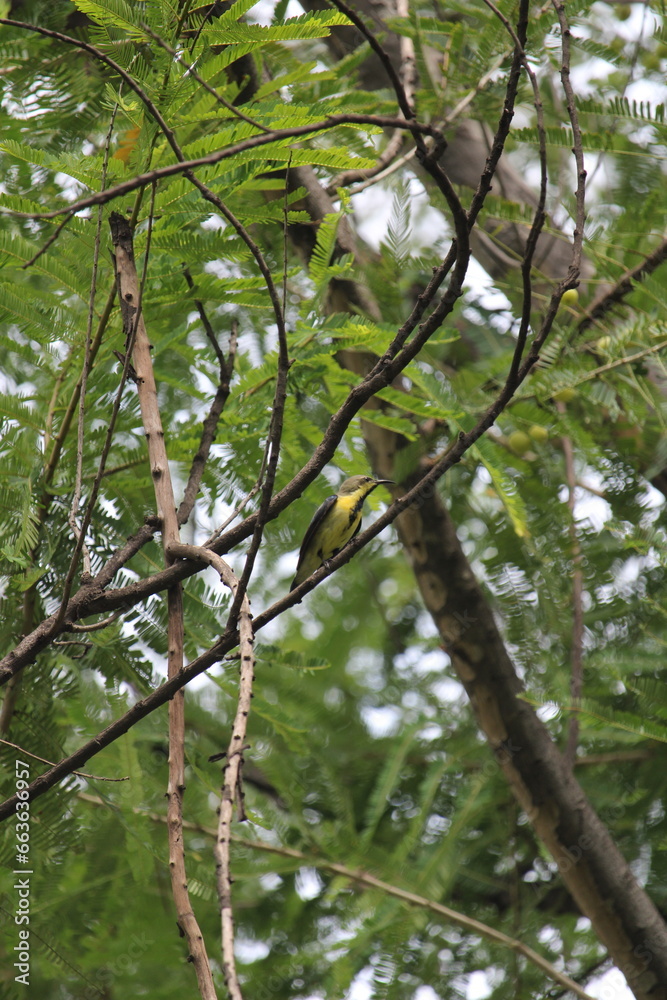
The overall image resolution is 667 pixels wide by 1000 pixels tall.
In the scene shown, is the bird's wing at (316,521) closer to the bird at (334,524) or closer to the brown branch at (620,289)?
the bird at (334,524)

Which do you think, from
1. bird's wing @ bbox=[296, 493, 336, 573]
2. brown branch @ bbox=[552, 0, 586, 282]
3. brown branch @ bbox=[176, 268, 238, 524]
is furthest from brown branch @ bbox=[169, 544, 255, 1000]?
bird's wing @ bbox=[296, 493, 336, 573]

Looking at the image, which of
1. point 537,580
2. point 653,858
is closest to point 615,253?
point 537,580

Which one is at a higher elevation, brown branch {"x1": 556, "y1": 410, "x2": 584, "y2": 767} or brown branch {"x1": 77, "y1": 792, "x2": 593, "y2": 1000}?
brown branch {"x1": 556, "y1": 410, "x2": 584, "y2": 767}

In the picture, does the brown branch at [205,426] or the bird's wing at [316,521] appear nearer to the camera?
the brown branch at [205,426]

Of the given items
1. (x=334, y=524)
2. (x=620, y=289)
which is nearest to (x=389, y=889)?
(x=334, y=524)

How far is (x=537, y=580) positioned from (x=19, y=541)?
9.09ft

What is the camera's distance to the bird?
4742mm

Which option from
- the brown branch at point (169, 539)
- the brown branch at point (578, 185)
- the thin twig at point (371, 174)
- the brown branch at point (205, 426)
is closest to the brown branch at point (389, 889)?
the brown branch at point (205, 426)

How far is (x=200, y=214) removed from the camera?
113 inches

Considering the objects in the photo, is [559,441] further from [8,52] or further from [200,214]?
[8,52]

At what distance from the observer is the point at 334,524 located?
17.0 ft

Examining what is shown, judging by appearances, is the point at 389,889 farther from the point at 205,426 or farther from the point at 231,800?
the point at 231,800

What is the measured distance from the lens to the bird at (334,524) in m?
4.74

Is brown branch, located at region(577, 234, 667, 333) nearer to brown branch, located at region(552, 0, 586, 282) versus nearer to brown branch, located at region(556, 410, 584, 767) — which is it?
brown branch, located at region(556, 410, 584, 767)
